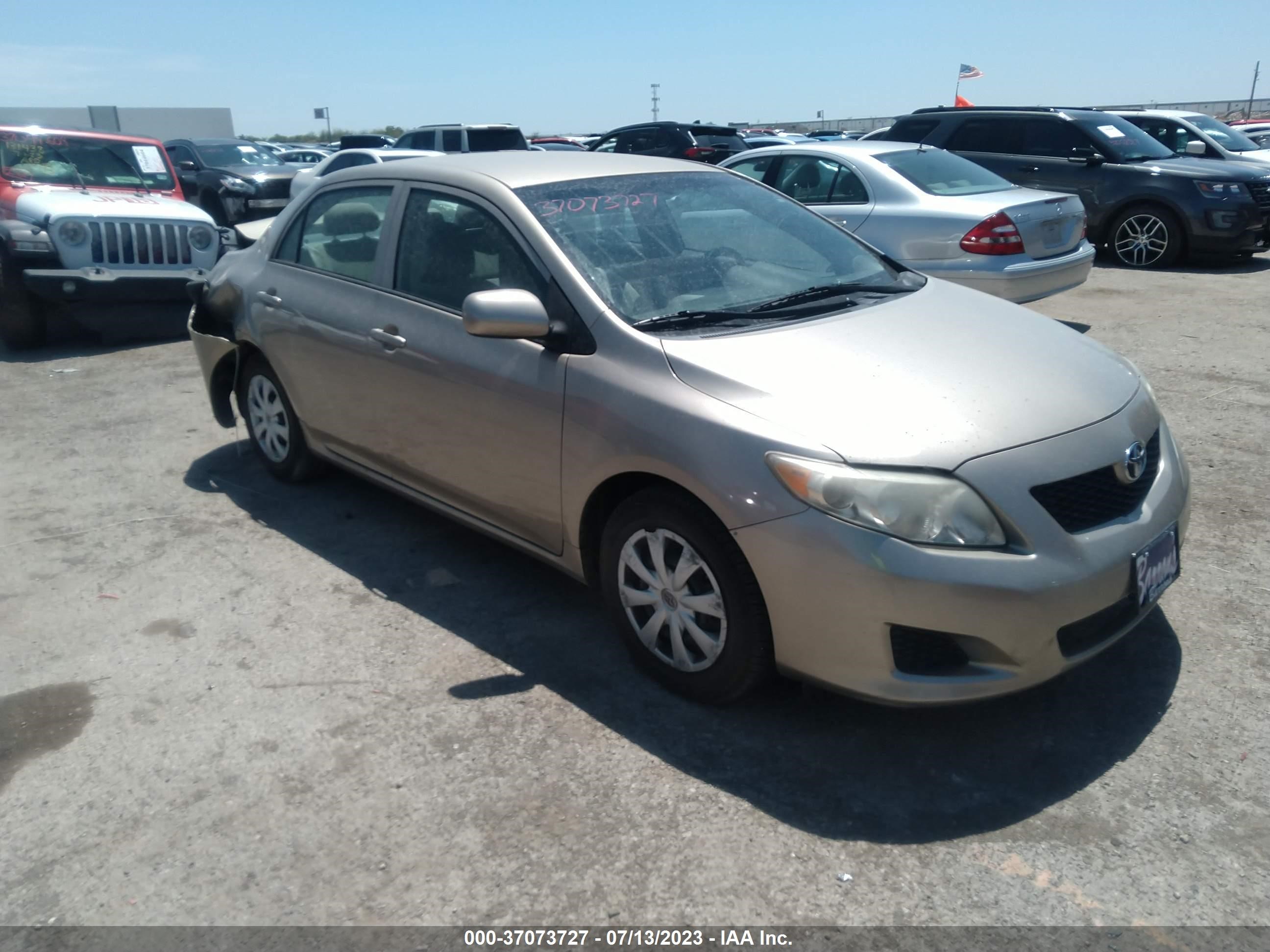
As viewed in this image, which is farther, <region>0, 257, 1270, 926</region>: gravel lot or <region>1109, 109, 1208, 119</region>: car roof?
<region>1109, 109, 1208, 119</region>: car roof

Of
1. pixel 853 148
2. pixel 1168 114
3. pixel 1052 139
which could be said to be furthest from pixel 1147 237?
pixel 853 148

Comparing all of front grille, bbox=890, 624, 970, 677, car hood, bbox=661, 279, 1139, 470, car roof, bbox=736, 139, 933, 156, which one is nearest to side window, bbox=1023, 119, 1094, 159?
car roof, bbox=736, 139, 933, 156

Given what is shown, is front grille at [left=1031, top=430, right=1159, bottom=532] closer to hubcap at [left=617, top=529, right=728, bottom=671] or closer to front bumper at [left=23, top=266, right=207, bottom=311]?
hubcap at [left=617, top=529, right=728, bottom=671]

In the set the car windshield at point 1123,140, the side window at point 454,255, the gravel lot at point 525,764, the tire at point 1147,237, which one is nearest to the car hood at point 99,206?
the gravel lot at point 525,764

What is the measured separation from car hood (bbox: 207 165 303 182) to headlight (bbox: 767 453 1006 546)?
16.0 meters

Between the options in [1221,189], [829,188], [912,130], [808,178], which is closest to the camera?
[829,188]

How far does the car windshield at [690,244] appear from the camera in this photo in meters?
3.62

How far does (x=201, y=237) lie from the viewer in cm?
927

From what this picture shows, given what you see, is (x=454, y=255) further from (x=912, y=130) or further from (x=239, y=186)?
(x=239, y=186)

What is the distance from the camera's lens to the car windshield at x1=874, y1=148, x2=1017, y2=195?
795 cm

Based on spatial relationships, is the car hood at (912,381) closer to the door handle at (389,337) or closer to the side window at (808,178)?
the door handle at (389,337)

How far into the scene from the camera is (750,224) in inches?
164

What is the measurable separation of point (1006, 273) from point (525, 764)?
18.5ft

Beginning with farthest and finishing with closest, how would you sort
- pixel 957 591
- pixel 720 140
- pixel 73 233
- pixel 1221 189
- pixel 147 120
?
pixel 147 120 < pixel 720 140 < pixel 1221 189 < pixel 73 233 < pixel 957 591
